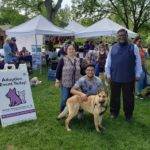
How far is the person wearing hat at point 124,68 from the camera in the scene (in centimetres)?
884

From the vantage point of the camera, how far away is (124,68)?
8.91m

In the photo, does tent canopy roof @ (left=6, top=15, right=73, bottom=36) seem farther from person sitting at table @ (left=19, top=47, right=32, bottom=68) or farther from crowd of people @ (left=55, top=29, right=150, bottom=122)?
crowd of people @ (left=55, top=29, right=150, bottom=122)

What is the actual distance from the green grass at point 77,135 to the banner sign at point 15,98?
17 cm

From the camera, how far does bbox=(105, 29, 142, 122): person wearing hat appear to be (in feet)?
29.0

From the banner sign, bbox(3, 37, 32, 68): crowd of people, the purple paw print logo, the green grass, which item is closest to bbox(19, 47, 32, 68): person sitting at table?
bbox(3, 37, 32, 68): crowd of people

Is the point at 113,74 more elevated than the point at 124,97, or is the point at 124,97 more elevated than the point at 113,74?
the point at 113,74

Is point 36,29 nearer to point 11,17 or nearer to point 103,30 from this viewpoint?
point 103,30

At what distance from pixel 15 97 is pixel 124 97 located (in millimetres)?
2253

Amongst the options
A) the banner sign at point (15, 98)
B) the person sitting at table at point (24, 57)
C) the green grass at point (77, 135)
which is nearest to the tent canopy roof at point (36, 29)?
the person sitting at table at point (24, 57)

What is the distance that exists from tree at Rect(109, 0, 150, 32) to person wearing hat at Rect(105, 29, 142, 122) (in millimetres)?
43337

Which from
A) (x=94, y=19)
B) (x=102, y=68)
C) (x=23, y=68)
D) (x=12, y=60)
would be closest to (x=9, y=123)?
(x=23, y=68)

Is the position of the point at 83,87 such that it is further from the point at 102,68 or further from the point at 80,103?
the point at 102,68

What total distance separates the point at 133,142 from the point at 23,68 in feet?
9.55

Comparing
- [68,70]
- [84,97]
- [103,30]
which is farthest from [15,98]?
[103,30]
